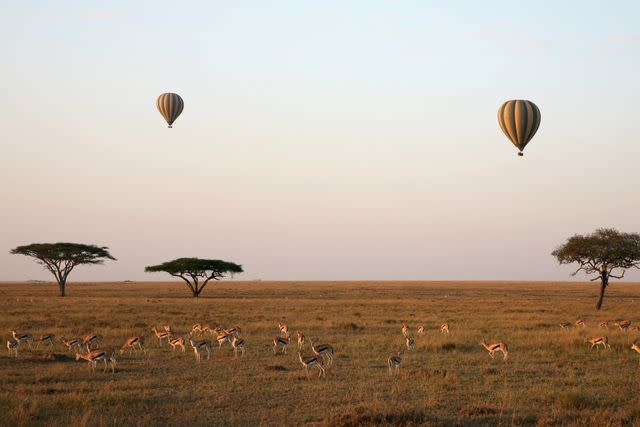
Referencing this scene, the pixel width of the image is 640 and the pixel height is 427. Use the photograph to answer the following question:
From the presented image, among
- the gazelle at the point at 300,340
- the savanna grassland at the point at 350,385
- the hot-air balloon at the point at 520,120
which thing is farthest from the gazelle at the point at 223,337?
the hot-air balloon at the point at 520,120

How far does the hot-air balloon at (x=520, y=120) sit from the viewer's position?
116 feet

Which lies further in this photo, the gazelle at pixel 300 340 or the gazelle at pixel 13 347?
the gazelle at pixel 300 340

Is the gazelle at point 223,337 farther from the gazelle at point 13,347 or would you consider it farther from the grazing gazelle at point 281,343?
the gazelle at point 13,347

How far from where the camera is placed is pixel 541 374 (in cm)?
1716

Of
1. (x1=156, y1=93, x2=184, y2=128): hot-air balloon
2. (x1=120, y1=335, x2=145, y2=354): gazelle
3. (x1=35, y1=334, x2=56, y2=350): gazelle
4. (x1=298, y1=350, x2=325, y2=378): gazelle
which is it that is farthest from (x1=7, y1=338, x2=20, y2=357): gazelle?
(x1=156, y1=93, x2=184, y2=128): hot-air balloon

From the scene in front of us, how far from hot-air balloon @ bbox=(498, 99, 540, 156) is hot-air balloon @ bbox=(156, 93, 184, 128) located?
22.9 m

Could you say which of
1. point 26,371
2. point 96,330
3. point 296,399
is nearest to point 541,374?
point 296,399

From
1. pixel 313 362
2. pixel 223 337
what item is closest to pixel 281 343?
pixel 223 337

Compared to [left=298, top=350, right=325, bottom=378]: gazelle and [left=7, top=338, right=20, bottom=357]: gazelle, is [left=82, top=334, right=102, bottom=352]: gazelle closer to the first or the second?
[left=7, top=338, right=20, bottom=357]: gazelle

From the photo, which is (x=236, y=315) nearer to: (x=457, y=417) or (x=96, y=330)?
(x=96, y=330)

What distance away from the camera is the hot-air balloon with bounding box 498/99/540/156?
35.4 m

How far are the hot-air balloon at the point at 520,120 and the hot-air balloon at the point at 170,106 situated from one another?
75.1 ft

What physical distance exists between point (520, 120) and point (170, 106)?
24.3 meters

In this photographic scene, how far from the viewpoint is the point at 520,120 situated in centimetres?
3547
